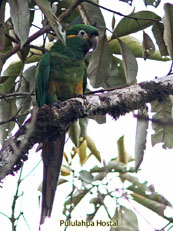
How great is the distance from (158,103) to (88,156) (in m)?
0.87

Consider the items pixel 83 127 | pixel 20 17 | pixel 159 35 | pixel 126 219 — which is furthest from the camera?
pixel 83 127

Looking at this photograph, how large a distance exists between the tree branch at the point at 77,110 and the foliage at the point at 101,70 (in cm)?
16

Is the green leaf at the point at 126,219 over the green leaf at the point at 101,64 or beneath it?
beneath

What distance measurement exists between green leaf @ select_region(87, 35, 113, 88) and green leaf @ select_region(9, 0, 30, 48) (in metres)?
0.67

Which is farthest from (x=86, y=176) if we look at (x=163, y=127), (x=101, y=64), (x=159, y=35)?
(x=159, y=35)

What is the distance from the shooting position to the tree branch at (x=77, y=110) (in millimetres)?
2357

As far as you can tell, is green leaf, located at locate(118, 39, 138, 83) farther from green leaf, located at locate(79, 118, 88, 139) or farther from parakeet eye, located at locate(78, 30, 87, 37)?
parakeet eye, located at locate(78, 30, 87, 37)

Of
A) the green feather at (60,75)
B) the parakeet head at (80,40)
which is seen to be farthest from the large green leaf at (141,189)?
the parakeet head at (80,40)

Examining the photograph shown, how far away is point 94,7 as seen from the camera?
3.26 metres

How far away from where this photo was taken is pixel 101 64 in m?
3.28

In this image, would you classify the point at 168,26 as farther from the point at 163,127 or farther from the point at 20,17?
the point at 20,17

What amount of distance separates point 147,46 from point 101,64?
37 cm

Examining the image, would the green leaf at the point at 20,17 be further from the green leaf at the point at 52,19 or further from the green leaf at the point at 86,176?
the green leaf at the point at 86,176

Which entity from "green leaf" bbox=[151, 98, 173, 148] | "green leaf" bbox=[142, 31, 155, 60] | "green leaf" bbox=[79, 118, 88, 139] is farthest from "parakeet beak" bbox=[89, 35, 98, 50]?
"green leaf" bbox=[151, 98, 173, 148]
